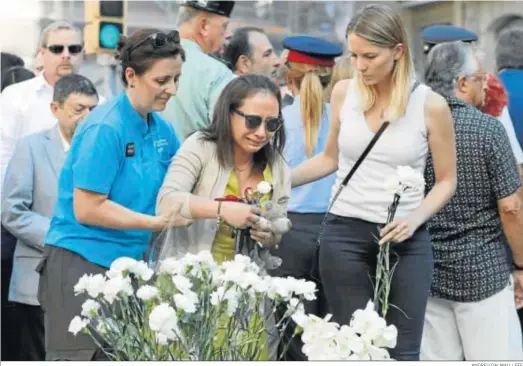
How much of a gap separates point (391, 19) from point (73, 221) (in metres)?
1.32

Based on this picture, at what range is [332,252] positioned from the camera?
14.4 ft

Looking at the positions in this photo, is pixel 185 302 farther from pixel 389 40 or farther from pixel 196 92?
pixel 196 92

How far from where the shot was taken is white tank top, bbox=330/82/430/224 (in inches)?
169

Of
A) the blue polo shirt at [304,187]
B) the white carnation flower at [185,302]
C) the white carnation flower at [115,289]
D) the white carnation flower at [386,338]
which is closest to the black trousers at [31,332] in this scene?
the blue polo shirt at [304,187]

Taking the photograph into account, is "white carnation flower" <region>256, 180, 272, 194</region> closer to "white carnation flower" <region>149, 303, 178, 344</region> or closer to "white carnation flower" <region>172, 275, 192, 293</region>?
"white carnation flower" <region>172, 275, 192, 293</region>

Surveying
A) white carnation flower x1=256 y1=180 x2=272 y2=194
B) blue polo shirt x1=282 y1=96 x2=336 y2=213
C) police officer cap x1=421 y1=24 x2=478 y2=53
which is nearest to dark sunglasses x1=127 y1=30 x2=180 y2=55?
white carnation flower x1=256 y1=180 x2=272 y2=194

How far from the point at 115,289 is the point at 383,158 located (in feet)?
5.19

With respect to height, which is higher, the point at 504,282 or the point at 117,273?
the point at 117,273

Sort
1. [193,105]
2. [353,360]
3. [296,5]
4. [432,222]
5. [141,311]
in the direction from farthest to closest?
[296,5] → [193,105] → [432,222] → [141,311] → [353,360]

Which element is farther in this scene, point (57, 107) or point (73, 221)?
point (57, 107)

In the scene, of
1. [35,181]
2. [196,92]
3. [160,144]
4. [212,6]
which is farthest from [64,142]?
[160,144]

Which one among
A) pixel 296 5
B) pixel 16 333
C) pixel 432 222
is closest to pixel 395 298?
pixel 432 222

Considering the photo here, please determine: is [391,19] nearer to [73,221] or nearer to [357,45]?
[357,45]

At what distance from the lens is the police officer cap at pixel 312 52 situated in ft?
18.6
